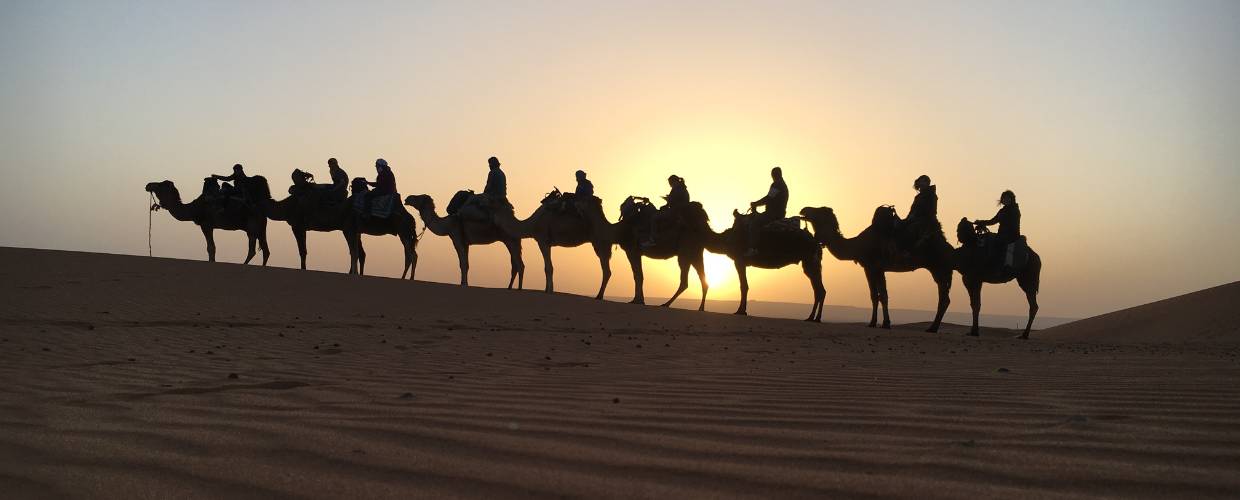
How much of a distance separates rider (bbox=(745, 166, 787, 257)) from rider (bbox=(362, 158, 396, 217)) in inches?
334

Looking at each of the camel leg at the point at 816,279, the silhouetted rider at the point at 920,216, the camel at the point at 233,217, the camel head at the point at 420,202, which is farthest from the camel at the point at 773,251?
the camel at the point at 233,217

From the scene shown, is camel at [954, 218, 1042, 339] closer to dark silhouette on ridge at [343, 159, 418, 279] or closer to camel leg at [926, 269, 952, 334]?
camel leg at [926, 269, 952, 334]

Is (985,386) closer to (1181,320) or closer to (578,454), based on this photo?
(578,454)

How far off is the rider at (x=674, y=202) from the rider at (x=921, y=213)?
4653 mm

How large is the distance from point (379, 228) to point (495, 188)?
124 inches

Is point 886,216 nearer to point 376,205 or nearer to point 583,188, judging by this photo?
point 583,188

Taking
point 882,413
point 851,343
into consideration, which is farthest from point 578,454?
point 851,343

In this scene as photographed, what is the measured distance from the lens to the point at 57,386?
5840mm

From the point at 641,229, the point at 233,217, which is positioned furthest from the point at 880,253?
the point at 233,217

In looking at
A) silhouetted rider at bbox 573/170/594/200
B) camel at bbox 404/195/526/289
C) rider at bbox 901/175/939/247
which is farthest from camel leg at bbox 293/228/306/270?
rider at bbox 901/175/939/247

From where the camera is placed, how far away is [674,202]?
878 inches

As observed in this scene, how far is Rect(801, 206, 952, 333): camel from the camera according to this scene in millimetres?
20250

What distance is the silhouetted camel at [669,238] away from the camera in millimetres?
22500

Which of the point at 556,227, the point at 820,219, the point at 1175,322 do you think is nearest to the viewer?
the point at 820,219
